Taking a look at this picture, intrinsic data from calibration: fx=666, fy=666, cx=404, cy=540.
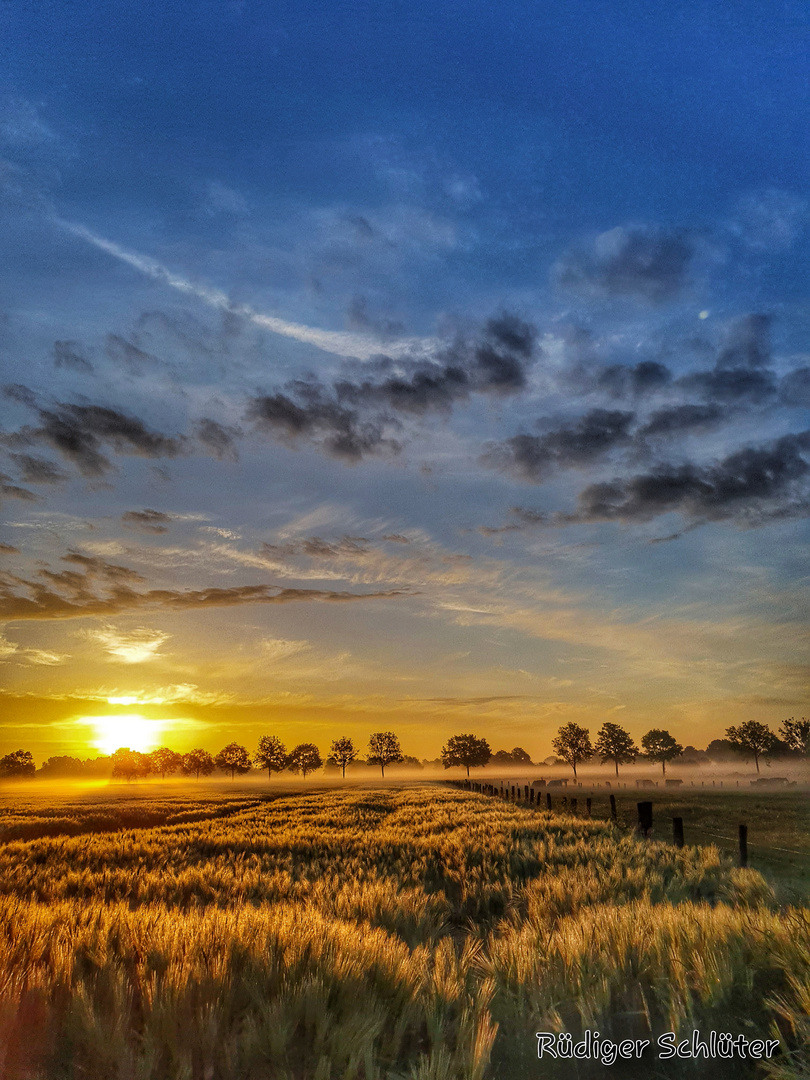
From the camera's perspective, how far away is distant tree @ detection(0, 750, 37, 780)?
19000 centimetres

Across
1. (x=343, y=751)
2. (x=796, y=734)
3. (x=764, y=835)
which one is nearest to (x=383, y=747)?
(x=343, y=751)

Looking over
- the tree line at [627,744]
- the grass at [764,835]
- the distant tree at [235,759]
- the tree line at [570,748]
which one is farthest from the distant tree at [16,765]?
the grass at [764,835]

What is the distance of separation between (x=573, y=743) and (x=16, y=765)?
158682 millimetres

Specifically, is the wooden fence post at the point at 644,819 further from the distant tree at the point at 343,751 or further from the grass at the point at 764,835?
the distant tree at the point at 343,751

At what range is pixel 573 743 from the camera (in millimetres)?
140375

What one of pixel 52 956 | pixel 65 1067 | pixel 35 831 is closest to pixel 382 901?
pixel 52 956

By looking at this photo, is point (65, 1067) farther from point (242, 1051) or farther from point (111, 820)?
point (111, 820)

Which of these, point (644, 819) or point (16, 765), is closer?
point (644, 819)

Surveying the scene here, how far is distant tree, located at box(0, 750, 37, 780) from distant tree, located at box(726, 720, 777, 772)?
189332 mm

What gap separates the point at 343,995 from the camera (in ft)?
14.3

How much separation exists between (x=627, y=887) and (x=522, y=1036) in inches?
230

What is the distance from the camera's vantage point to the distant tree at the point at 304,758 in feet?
592

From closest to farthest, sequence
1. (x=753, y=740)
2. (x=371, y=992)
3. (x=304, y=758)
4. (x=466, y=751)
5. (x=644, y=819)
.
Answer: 1. (x=371, y=992)
2. (x=644, y=819)
3. (x=753, y=740)
4. (x=466, y=751)
5. (x=304, y=758)

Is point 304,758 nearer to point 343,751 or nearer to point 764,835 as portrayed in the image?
point 343,751
